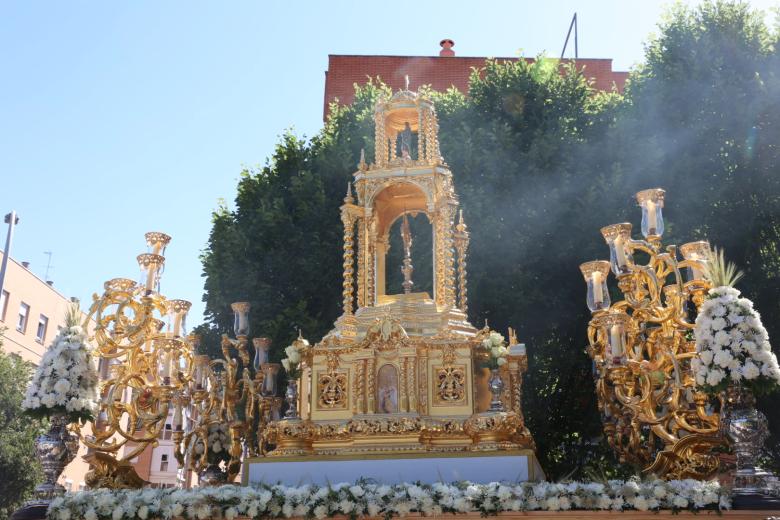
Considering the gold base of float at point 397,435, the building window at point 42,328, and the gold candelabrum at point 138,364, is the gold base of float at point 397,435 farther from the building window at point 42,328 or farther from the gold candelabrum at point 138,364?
the building window at point 42,328

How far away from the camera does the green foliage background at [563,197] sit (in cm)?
1697

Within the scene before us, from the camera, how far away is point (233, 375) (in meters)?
13.8

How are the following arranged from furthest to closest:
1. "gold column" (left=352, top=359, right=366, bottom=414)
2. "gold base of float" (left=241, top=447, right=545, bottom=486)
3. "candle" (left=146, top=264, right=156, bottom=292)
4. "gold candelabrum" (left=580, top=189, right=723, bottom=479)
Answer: "candle" (left=146, top=264, right=156, bottom=292), "gold column" (left=352, top=359, right=366, bottom=414), "gold candelabrum" (left=580, top=189, right=723, bottom=479), "gold base of float" (left=241, top=447, right=545, bottom=486)

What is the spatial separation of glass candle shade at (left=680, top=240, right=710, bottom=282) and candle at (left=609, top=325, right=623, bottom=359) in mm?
1527

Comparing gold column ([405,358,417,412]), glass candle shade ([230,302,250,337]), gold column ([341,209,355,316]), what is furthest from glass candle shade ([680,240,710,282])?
glass candle shade ([230,302,250,337])

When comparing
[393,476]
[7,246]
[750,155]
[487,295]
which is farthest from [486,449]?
[7,246]

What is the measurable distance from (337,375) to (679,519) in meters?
5.02

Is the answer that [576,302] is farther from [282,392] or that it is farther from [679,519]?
[679,519]

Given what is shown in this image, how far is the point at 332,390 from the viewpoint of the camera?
11352 millimetres

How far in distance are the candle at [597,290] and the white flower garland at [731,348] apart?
6.81 ft

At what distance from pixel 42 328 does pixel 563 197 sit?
26863 millimetres

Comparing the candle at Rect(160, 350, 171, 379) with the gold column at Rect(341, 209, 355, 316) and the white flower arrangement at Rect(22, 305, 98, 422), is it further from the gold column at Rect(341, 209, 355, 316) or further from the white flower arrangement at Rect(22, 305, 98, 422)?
the gold column at Rect(341, 209, 355, 316)

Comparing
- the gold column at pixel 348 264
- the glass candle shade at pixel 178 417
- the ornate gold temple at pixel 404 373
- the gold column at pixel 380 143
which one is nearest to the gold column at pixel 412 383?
the ornate gold temple at pixel 404 373

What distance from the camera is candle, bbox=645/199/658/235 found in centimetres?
1218
